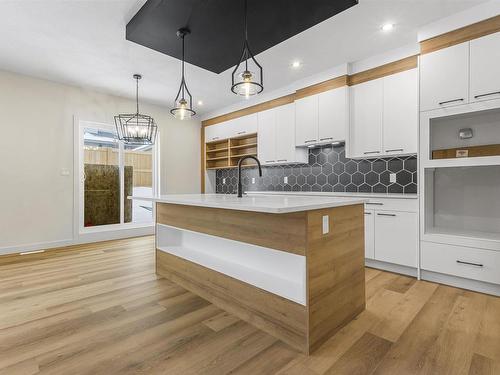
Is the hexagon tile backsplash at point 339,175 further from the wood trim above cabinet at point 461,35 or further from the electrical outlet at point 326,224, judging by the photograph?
the electrical outlet at point 326,224

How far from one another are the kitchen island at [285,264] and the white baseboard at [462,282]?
118cm

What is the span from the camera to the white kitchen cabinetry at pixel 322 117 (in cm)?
361

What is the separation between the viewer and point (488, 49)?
2.39m

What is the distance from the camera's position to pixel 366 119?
11.3 feet

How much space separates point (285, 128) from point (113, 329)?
3578 mm

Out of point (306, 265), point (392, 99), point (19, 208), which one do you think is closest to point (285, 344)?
point (306, 265)

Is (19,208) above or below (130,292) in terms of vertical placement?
Answer: above

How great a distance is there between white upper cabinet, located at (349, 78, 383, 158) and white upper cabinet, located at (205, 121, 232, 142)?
2594 mm

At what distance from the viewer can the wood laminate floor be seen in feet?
A: 4.89

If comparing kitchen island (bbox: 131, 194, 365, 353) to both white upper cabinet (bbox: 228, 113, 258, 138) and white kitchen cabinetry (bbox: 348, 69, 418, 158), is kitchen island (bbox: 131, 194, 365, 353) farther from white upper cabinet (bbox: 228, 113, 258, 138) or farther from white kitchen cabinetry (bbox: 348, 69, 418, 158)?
white upper cabinet (bbox: 228, 113, 258, 138)

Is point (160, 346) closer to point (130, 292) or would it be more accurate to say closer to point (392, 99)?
point (130, 292)

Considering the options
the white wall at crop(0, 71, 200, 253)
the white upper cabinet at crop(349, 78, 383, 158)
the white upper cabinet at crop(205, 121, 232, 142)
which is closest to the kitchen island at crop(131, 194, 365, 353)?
the white upper cabinet at crop(349, 78, 383, 158)

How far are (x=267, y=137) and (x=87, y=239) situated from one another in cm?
354

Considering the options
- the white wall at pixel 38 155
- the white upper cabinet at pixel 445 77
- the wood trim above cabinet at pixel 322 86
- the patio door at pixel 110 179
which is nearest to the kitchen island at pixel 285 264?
the white upper cabinet at pixel 445 77
